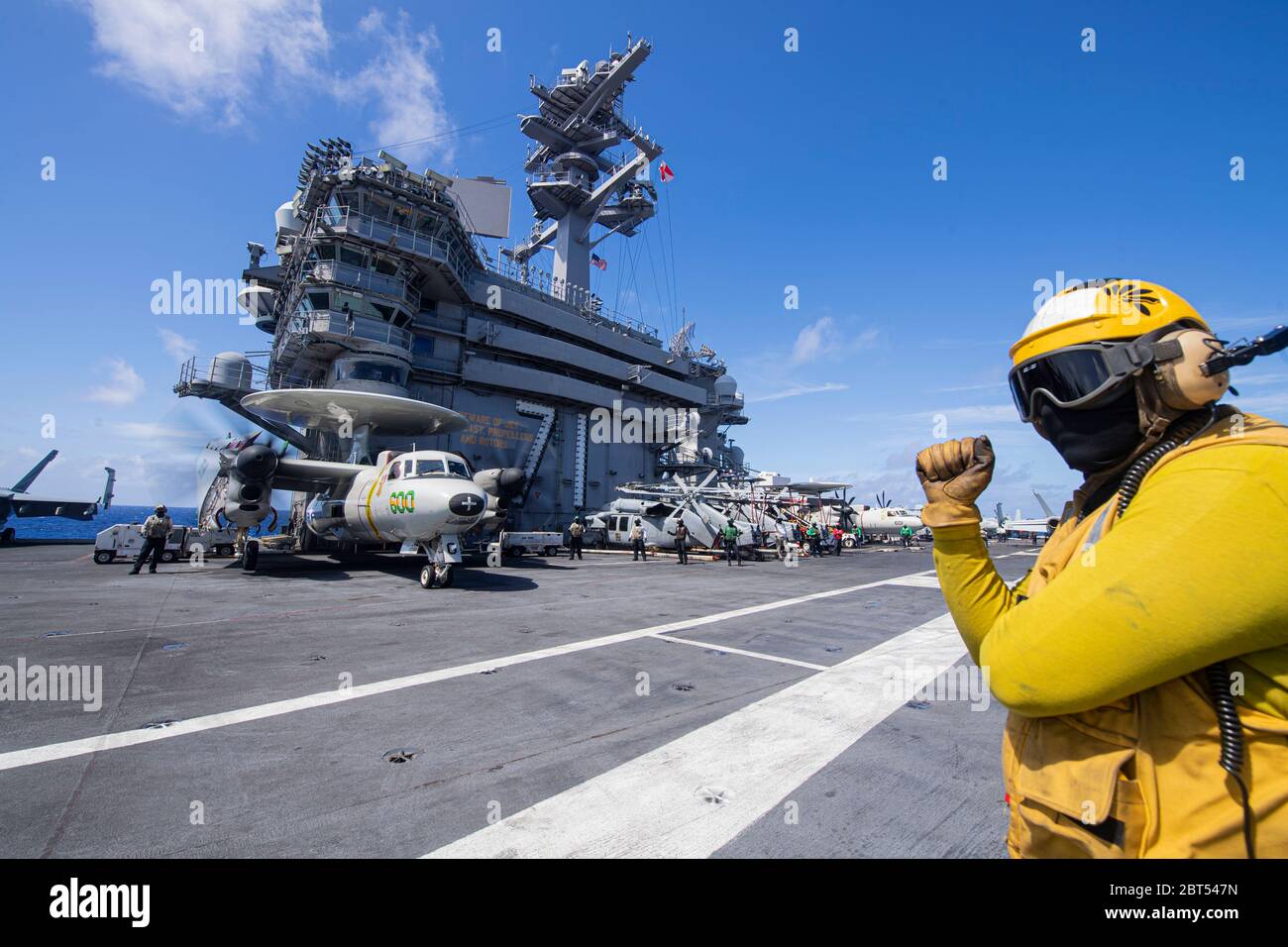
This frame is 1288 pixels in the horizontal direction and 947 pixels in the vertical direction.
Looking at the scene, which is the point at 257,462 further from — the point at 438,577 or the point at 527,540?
the point at 527,540

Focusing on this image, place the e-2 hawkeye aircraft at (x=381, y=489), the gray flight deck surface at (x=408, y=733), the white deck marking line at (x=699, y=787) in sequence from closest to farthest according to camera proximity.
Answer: the white deck marking line at (x=699, y=787), the gray flight deck surface at (x=408, y=733), the e-2 hawkeye aircraft at (x=381, y=489)

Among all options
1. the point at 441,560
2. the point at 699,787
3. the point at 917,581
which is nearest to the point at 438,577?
the point at 441,560

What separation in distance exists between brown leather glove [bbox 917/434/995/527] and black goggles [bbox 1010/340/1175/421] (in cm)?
21

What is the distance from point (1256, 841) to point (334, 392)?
2071cm

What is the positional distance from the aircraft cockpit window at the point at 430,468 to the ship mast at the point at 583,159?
29867 mm

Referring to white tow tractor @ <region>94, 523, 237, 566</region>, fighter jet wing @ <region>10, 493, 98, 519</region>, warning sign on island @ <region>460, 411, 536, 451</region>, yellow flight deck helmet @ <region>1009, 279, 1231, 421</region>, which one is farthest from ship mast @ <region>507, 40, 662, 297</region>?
yellow flight deck helmet @ <region>1009, 279, 1231, 421</region>

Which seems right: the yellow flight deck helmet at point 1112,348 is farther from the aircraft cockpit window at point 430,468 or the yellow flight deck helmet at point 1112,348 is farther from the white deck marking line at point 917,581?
the white deck marking line at point 917,581

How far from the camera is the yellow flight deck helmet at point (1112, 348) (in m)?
1.39

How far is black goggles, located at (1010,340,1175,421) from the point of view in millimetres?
1491

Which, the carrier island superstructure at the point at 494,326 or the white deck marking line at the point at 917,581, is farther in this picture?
the carrier island superstructure at the point at 494,326

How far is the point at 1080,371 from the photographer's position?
1650 mm

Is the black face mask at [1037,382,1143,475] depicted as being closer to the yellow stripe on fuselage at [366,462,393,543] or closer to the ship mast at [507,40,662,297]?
the yellow stripe on fuselage at [366,462,393,543]

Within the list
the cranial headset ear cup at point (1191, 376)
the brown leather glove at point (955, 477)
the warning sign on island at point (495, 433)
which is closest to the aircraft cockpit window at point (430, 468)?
the brown leather glove at point (955, 477)

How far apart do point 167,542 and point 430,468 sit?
1342 cm
